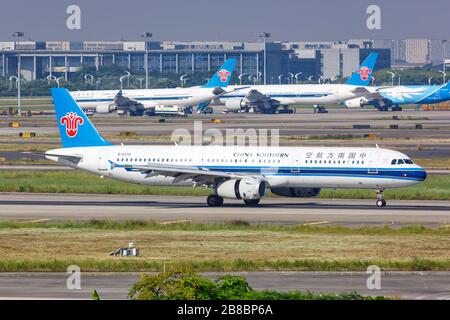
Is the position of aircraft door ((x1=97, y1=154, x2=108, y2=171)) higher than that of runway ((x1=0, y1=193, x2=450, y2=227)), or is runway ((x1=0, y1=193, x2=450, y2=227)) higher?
aircraft door ((x1=97, y1=154, x2=108, y2=171))

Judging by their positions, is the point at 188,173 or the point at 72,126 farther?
the point at 72,126

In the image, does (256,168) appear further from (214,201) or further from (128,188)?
(128,188)

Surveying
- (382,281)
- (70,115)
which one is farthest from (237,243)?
(70,115)

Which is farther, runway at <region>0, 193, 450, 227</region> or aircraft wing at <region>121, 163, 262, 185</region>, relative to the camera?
aircraft wing at <region>121, 163, 262, 185</region>

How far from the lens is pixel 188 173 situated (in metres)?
68.8

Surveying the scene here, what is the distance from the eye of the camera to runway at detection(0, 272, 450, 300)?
3756cm

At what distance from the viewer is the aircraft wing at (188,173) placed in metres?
68.8

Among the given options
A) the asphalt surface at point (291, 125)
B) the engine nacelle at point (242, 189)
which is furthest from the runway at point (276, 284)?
the asphalt surface at point (291, 125)

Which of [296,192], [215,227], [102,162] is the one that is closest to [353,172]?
[296,192]

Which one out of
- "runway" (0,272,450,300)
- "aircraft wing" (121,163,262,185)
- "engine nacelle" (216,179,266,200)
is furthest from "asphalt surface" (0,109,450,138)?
"runway" (0,272,450,300)

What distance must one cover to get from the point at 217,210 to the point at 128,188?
15.2 meters

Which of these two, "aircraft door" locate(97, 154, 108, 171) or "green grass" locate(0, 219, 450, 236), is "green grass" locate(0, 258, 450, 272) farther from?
"aircraft door" locate(97, 154, 108, 171)

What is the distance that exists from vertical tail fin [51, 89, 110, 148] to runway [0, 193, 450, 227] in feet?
12.2

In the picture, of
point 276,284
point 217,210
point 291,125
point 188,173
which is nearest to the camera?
point 276,284
